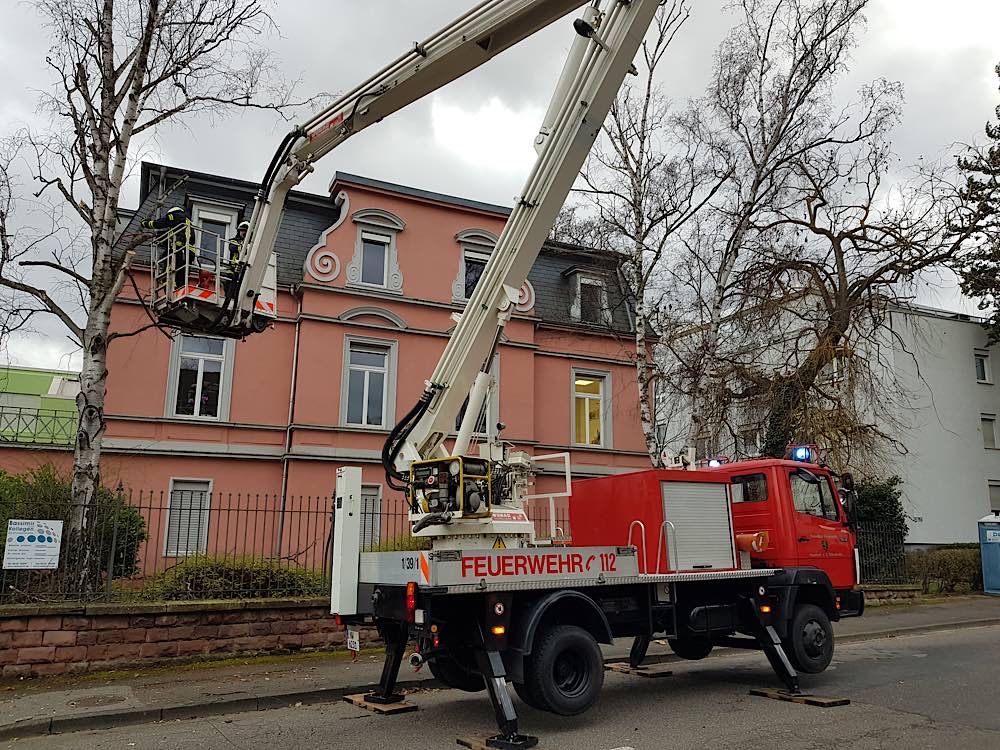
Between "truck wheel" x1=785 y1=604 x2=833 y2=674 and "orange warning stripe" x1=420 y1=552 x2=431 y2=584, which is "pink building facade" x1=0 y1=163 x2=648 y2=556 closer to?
"truck wheel" x1=785 y1=604 x2=833 y2=674

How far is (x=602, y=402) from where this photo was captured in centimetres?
2197

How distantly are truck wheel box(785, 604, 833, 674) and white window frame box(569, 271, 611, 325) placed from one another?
1327cm

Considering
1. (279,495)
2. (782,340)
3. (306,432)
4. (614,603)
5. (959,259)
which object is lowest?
(614,603)

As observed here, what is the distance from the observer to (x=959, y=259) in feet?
59.5

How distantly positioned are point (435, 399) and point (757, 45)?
14845 mm

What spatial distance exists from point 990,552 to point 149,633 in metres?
21.3

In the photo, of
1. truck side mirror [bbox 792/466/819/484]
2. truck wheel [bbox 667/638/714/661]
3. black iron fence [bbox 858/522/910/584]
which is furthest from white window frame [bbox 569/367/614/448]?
truck wheel [bbox 667/638/714/661]

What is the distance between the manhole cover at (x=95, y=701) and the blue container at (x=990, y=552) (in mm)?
21704

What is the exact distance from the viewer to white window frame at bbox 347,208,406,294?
18.7 meters

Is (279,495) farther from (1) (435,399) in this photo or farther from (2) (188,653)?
(1) (435,399)

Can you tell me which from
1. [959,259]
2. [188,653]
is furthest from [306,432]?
[959,259]

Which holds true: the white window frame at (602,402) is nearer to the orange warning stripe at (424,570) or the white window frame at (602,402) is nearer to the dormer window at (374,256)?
the dormer window at (374,256)

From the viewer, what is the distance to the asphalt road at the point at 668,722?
22.6 ft

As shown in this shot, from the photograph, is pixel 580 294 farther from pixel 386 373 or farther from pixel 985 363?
pixel 985 363
